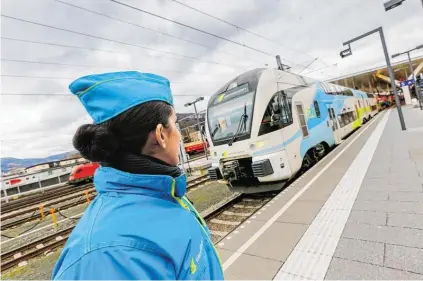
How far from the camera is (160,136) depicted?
1.17 meters

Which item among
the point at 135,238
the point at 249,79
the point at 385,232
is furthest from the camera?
the point at 249,79

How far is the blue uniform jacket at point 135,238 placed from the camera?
29.9 inches

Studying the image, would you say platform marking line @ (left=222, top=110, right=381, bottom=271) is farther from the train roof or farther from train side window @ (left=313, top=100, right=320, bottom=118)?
train side window @ (left=313, top=100, right=320, bottom=118)

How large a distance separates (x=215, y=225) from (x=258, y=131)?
2.49 meters

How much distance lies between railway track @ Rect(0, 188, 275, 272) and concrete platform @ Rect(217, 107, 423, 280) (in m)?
Answer: 0.88

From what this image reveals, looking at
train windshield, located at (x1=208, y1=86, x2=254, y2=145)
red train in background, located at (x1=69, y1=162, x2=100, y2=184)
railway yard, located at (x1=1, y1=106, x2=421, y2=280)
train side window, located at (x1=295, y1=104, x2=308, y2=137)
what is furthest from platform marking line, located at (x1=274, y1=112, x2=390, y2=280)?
red train in background, located at (x1=69, y1=162, x2=100, y2=184)

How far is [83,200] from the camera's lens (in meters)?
12.4

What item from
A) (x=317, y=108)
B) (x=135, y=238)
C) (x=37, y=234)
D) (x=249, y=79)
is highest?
(x=249, y=79)

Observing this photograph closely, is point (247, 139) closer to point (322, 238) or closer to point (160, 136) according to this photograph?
point (322, 238)

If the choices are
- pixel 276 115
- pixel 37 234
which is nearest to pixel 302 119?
pixel 276 115

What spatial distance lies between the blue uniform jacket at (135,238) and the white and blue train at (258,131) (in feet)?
16.7

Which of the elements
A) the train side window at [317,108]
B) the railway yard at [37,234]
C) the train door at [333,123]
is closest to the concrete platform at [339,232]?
the railway yard at [37,234]

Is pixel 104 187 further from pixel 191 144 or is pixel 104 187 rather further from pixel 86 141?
pixel 191 144

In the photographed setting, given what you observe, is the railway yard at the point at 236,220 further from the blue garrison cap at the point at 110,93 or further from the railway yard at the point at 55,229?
the blue garrison cap at the point at 110,93
